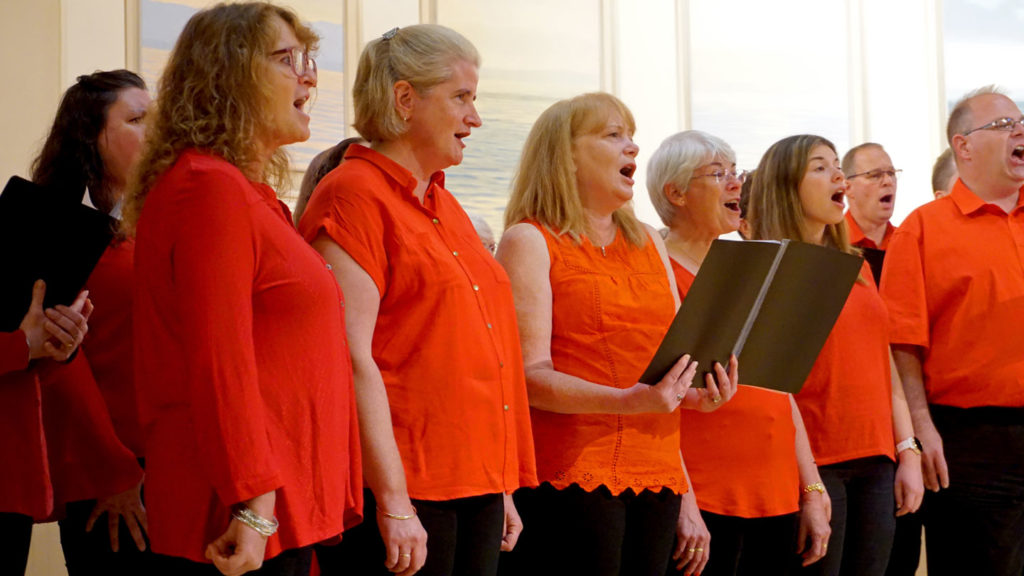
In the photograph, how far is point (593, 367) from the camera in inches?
93.0

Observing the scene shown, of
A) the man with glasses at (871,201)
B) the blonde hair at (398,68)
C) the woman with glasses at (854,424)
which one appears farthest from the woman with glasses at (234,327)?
the man with glasses at (871,201)

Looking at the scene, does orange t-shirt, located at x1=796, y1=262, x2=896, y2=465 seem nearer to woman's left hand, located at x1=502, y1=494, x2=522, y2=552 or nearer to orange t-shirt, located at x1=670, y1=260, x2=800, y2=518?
orange t-shirt, located at x1=670, y1=260, x2=800, y2=518

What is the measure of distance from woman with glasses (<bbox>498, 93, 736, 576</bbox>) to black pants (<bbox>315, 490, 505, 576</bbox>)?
296 millimetres

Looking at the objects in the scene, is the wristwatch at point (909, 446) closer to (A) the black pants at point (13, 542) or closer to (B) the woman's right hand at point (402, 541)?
(B) the woman's right hand at point (402, 541)

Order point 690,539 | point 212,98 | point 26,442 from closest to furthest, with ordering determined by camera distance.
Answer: point 212,98 < point 26,442 < point 690,539

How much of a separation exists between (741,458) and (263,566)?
1.43 meters

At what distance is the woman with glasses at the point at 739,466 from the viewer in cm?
267

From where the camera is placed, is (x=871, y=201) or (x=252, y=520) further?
(x=871, y=201)

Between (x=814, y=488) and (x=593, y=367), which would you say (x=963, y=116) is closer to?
(x=814, y=488)

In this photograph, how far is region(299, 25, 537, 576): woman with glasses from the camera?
1868 mm

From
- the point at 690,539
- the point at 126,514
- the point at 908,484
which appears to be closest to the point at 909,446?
the point at 908,484

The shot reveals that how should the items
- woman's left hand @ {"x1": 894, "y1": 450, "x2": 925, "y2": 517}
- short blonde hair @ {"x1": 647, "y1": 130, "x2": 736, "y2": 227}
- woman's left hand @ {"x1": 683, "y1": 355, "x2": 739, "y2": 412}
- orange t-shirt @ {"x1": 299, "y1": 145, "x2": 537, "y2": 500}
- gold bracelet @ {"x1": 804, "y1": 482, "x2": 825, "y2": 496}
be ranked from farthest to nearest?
woman's left hand @ {"x1": 894, "y1": 450, "x2": 925, "y2": 517}, short blonde hair @ {"x1": 647, "y1": 130, "x2": 736, "y2": 227}, gold bracelet @ {"x1": 804, "y1": 482, "x2": 825, "y2": 496}, woman's left hand @ {"x1": 683, "y1": 355, "x2": 739, "y2": 412}, orange t-shirt @ {"x1": 299, "y1": 145, "x2": 537, "y2": 500}

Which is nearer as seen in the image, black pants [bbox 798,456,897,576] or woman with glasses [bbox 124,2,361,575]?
woman with glasses [bbox 124,2,361,575]

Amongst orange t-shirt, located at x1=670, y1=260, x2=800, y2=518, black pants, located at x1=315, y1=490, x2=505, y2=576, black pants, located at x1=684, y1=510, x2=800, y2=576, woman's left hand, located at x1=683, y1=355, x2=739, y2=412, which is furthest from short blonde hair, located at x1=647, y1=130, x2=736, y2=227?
black pants, located at x1=315, y1=490, x2=505, y2=576
